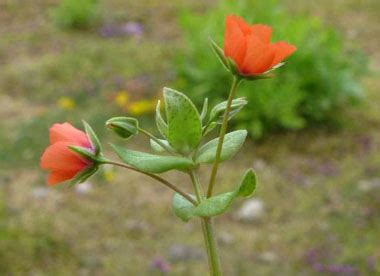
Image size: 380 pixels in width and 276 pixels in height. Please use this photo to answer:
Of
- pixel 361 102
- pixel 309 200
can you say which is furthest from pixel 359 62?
pixel 309 200

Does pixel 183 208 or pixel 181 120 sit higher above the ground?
pixel 181 120

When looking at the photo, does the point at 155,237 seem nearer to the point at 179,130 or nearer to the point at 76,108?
the point at 76,108

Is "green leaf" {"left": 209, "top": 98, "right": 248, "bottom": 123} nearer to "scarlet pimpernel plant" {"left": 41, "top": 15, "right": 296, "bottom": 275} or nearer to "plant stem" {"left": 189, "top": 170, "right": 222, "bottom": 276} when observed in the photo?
"scarlet pimpernel plant" {"left": 41, "top": 15, "right": 296, "bottom": 275}

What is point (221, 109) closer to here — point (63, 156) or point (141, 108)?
point (63, 156)

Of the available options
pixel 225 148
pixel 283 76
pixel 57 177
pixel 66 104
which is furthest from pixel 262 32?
pixel 66 104

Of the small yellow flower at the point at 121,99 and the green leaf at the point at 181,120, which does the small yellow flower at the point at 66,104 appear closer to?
the small yellow flower at the point at 121,99

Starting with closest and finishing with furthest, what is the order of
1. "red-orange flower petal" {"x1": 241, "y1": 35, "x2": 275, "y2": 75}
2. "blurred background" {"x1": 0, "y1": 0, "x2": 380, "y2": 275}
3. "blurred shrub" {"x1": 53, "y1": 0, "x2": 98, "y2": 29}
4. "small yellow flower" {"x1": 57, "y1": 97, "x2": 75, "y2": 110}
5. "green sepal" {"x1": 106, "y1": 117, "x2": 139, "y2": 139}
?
"red-orange flower petal" {"x1": 241, "y1": 35, "x2": 275, "y2": 75} → "green sepal" {"x1": 106, "y1": 117, "x2": 139, "y2": 139} → "blurred background" {"x1": 0, "y1": 0, "x2": 380, "y2": 275} → "small yellow flower" {"x1": 57, "y1": 97, "x2": 75, "y2": 110} → "blurred shrub" {"x1": 53, "y1": 0, "x2": 98, "y2": 29}

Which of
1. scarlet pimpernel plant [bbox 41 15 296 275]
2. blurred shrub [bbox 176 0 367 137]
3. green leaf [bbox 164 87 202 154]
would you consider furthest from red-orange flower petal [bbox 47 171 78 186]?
blurred shrub [bbox 176 0 367 137]
